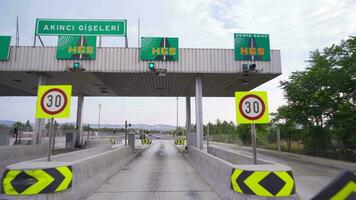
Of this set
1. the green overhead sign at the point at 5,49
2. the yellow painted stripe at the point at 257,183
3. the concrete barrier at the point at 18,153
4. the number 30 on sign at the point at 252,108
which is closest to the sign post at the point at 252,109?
the number 30 on sign at the point at 252,108

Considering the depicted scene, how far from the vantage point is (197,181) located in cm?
885

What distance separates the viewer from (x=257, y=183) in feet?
16.3

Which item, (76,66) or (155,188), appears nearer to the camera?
(155,188)

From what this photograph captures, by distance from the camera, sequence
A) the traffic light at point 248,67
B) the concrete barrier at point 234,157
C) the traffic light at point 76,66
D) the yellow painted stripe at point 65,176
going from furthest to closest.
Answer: the traffic light at point 248,67
the traffic light at point 76,66
the concrete barrier at point 234,157
the yellow painted stripe at point 65,176

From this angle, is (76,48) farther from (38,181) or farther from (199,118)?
(38,181)

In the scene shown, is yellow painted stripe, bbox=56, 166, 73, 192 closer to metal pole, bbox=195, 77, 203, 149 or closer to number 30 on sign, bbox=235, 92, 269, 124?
number 30 on sign, bbox=235, 92, 269, 124

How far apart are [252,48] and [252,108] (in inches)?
421

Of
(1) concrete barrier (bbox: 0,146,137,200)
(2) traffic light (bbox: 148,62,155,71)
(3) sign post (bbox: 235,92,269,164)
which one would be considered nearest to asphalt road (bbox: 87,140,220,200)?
(1) concrete barrier (bbox: 0,146,137,200)

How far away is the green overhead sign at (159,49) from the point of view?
15.2 meters

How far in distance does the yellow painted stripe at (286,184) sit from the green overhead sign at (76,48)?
516 inches

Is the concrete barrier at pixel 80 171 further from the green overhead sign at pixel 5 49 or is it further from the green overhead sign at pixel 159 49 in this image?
the green overhead sign at pixel 5 49

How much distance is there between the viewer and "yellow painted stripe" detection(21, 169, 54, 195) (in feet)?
16.1

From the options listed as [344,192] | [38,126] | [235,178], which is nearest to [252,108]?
[235,178]

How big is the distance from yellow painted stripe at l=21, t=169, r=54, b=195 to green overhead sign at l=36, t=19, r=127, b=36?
43.9 feet
